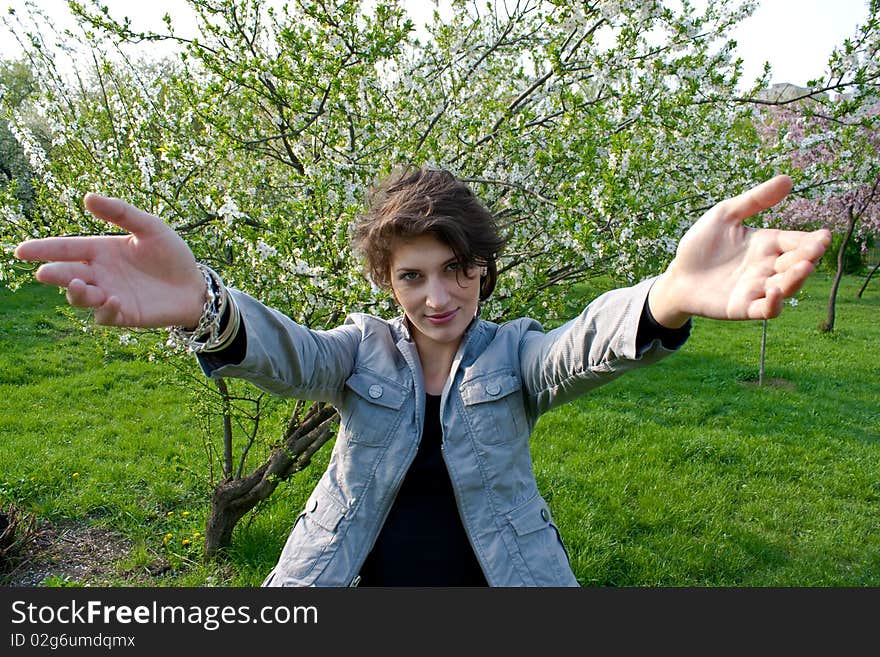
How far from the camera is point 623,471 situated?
219 inches

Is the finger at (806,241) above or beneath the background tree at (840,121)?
beneath

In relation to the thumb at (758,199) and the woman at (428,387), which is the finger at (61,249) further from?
the thumb at (758,199)

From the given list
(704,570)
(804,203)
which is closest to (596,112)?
(704,570)

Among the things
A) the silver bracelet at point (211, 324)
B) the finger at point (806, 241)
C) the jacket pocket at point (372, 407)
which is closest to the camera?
the finger at point (806, 241)

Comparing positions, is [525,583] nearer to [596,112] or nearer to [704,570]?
[596,112]

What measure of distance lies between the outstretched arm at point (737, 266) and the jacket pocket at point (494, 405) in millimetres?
557

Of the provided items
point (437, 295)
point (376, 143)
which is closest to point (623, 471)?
point (376, 143)

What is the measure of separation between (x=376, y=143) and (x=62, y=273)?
235 cm

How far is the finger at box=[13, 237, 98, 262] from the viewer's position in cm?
145

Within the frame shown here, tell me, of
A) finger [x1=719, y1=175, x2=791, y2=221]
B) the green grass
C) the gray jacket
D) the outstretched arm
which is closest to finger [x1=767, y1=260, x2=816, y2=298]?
the outstretched arm

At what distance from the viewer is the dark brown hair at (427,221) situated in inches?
76.8

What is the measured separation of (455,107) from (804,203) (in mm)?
14632

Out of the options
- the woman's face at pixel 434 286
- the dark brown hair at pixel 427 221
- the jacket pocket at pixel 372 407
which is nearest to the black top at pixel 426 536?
the jacket pocket at pixel 372 407

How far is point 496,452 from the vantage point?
77.3 inches
